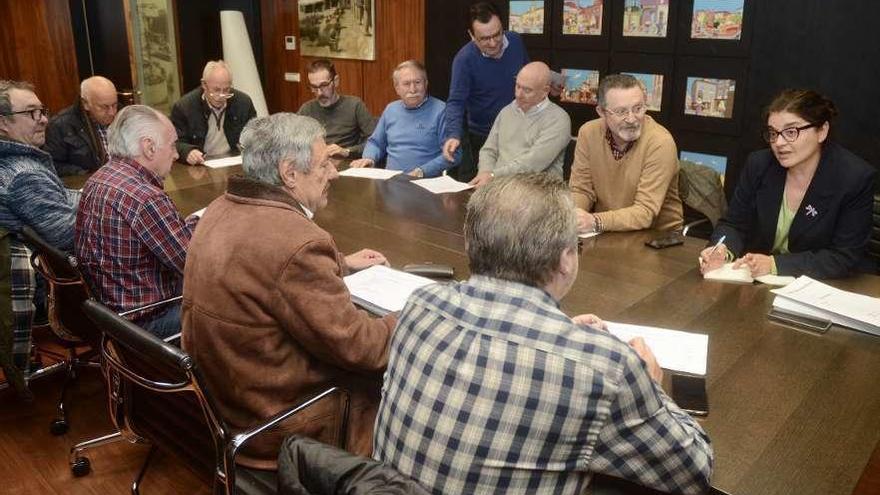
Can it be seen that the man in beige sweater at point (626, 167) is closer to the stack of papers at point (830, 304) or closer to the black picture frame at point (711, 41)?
the stack of papers at point (830, 304)

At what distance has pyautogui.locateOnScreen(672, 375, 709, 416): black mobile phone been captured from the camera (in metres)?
1.37

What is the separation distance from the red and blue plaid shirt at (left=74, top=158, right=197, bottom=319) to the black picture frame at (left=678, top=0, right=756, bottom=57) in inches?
129

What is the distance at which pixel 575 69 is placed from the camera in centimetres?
477

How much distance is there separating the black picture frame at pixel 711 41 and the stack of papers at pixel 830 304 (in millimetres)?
2446

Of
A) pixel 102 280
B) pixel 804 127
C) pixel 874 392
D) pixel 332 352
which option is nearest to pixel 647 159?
pixel 804 127

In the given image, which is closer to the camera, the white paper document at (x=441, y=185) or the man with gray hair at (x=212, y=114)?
the white paper document at (x=441, y=185)

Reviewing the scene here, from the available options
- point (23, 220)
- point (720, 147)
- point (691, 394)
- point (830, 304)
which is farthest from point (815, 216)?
point (23, 220)

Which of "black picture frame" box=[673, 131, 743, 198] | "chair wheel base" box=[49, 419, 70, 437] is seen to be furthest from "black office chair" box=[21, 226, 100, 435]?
"black picture frame" box=[673, 131, 743, 198]

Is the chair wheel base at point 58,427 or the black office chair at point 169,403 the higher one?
the black office chair at point 169,403

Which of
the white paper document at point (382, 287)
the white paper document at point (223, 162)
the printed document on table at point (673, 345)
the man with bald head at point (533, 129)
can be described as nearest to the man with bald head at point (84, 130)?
the white paper document at point (223, 162)

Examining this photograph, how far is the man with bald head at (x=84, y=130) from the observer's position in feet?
12.8

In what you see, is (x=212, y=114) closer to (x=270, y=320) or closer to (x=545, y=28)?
(x=545, y=28)

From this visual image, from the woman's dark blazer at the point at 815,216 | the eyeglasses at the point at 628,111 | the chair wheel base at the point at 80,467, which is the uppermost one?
the eyeglasses at the point at 628,111

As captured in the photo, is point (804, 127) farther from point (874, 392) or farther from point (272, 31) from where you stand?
point (272, 31)
